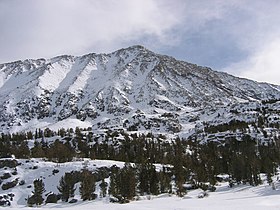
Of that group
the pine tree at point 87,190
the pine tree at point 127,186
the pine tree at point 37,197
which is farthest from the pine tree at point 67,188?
the pine tree at point 127,186

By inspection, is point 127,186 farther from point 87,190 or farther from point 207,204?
point 207,204

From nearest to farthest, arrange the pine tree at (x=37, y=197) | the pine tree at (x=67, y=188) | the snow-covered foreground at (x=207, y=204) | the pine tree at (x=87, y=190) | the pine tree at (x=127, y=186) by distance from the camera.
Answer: the snow-covered foreground at (x=207, y=204), the pine tree at (x=127, y=186), the pine tree at (x=87, y=190), the pine tree at (x=37, y=197), the pine tree at (x=67, y=188)

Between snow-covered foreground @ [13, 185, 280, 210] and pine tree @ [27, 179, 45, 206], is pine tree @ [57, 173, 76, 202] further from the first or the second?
snow-covered foreground @ [13, 185, 280, 210]

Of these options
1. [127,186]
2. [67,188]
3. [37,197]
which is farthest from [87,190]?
[37,197]

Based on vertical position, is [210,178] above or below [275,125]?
below

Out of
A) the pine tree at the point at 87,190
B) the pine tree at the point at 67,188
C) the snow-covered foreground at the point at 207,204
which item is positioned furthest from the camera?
the pine tree at the point at 67,188

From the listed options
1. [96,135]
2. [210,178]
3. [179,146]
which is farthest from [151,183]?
[96,135]

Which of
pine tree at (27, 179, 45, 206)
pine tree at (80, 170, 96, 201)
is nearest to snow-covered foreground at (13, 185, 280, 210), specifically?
pine tree at (80, 170, 96, 201)

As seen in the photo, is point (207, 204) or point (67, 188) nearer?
point (207, 204)

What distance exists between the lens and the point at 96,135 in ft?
563

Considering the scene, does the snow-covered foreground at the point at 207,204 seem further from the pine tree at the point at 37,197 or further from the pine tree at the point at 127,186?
the pine tree at the point at 37,197

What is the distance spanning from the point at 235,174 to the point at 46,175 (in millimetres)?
48263

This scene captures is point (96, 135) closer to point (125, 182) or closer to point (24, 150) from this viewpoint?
point (24, 150)

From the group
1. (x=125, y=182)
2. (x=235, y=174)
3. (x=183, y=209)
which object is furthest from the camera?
(x=235, y=174)
